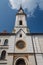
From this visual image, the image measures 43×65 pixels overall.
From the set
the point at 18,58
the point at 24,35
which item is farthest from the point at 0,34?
the point at 18,58

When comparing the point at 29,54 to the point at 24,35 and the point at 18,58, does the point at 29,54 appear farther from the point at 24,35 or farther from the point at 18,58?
the point at 24,35

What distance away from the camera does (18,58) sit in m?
26.6

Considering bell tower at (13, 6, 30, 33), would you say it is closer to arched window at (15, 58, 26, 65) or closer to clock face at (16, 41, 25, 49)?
clock face at (16, 41, 25, 49)

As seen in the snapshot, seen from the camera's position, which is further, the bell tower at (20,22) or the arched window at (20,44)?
the bell tower at (20,22)

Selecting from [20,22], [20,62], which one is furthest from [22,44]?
[20,22]

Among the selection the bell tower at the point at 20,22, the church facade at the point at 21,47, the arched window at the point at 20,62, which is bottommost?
the arched window at the point at 20,62

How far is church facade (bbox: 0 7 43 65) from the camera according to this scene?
86.8 feet

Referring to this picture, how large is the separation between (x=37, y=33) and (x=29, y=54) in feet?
18.4

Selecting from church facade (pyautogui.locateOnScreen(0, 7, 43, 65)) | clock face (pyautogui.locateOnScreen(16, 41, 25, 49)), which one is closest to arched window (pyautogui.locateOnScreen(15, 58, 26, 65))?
church facade (pyautogui.locateOnScreen(0, 7, 43, 65))

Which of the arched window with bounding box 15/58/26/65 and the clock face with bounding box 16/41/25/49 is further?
the clock face with bounding box 16/41/25/49

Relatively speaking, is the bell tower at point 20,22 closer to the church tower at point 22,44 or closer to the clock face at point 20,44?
the church tower at point 22,44

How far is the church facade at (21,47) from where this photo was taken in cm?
2647

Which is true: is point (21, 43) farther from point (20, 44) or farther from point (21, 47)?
point (21, 47)

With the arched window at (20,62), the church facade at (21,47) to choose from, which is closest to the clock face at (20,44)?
A: the church facade at (21,47)
